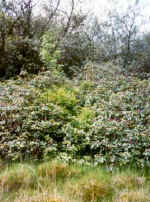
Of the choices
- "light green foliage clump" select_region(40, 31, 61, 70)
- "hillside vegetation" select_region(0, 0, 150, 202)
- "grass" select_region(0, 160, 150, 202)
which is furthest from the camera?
"light green foliage clump" select_region(40, 31, 61, 70)

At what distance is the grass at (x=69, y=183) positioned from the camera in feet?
6.58

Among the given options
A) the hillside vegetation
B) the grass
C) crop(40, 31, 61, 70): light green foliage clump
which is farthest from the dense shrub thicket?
crop(40, 31, 61, 70): light green foliage clump

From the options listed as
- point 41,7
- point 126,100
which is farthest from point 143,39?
point 126,100

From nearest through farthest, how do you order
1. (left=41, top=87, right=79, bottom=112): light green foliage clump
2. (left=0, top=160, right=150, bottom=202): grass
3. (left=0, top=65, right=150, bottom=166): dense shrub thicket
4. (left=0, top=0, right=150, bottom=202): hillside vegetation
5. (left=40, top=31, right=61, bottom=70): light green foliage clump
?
(left=0, top=160, right=150, bottom=202): grass < (left=0, top=0, right=150, bottom=202): hillside vegetation < (left=0, top=65, right=150, bottom=166): dense shrub thicket < (left=41, top=87, right=79, bottom=112): light green foliage clump < (left=40, top=31, right=61, bottom=70): light green foliage clump

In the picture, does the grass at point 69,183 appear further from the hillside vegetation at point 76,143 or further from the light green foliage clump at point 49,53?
the light green foliage clump at point 49,53

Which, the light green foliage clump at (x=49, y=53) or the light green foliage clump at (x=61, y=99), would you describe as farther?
the light green foliage clump at (x=49, y=53)

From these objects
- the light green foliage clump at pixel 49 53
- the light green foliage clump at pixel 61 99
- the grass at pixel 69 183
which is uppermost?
the light green foliage clump at pixel 49 53

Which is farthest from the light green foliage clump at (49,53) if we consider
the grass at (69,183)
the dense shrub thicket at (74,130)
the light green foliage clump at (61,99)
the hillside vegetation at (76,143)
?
the grass at (69,183)

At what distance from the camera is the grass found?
2006 mm

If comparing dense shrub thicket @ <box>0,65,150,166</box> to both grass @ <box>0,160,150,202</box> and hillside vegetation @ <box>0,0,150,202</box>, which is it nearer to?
hillside vegetation @ <box>0,0,150,202</box>

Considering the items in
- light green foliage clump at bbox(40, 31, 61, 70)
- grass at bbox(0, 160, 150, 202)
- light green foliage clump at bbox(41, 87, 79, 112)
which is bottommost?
grass at bbox(0, 160, 150, 202)

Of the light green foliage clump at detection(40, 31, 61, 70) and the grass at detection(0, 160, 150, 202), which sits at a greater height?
the light green foliage clump at detection(40, 31, 61, 70)

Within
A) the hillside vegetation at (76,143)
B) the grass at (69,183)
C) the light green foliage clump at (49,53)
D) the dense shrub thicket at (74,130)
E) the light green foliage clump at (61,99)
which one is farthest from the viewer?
the light green foliage clump at (49,53)

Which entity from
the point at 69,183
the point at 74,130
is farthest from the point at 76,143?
the point at 69,183
